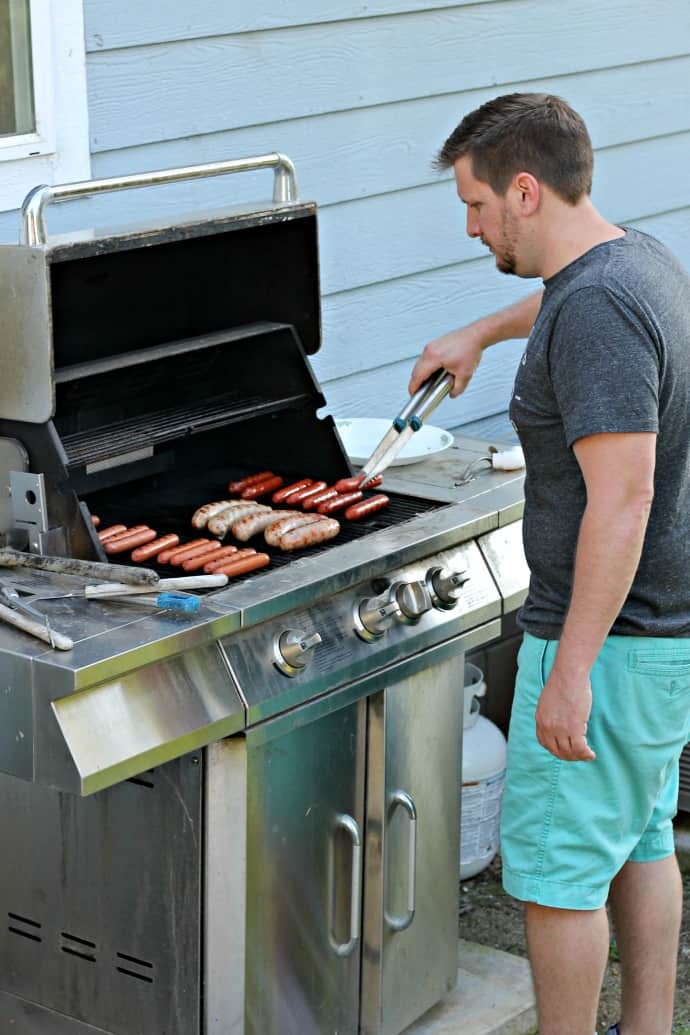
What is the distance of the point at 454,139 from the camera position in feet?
8.87

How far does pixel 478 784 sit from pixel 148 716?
184cm

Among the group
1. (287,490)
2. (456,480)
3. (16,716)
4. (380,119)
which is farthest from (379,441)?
(16,716)

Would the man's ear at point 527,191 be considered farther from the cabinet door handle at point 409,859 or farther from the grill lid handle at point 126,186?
the cabinet door handle at point 409,859

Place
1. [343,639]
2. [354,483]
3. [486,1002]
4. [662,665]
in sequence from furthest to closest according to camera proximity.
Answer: [486,1002] → [354,483] → [343,639] → [662,665]

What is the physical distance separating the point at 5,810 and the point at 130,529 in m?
0.58

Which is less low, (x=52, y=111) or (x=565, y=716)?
(x=52, y=111)

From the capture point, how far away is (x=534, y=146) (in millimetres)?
2604

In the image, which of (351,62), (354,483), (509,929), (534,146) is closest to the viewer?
(534,146)

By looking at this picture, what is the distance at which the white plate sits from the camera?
344 centimetres

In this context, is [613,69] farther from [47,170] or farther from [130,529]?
[130,529]

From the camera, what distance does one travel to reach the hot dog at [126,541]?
2818 mm

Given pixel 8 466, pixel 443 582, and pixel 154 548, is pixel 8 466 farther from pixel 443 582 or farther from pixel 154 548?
pixel 443 582

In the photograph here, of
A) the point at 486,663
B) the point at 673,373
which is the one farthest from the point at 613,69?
the point at 673,373

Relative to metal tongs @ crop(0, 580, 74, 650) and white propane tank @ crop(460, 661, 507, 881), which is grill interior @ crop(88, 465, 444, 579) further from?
white propane tank @ crop(460, 661, 507, 881)
